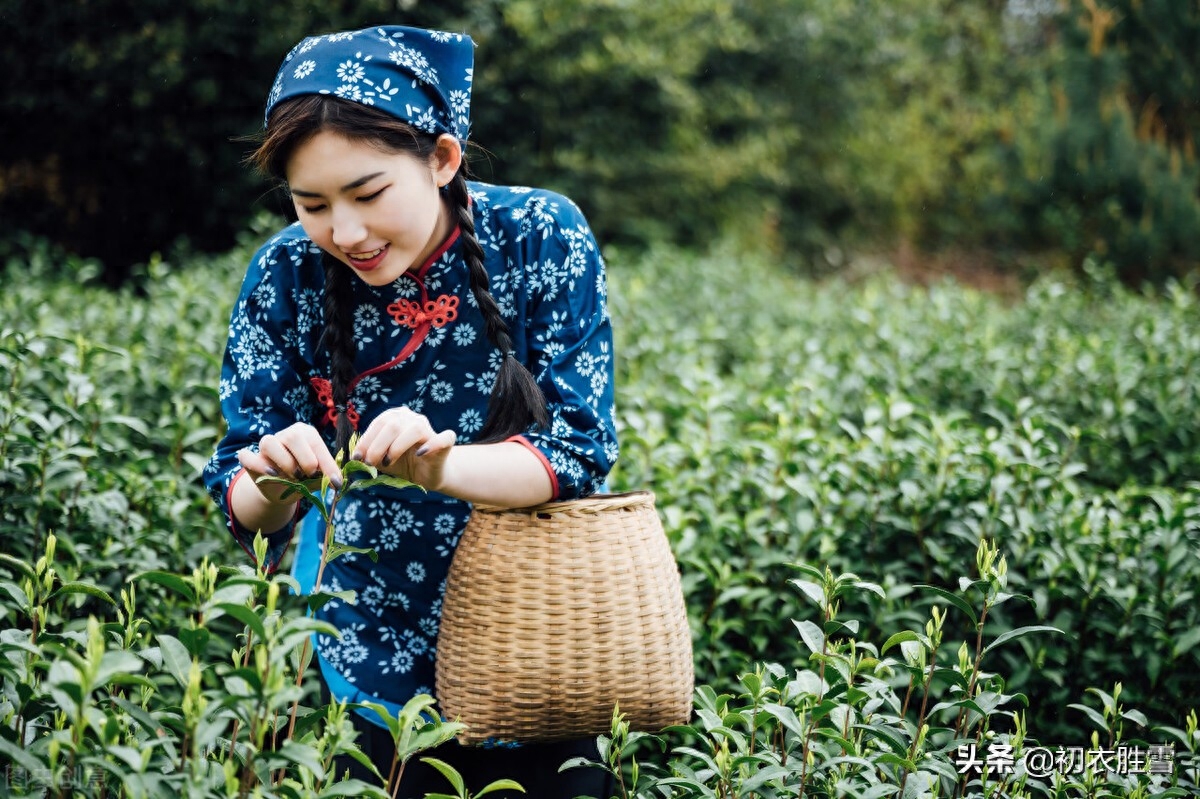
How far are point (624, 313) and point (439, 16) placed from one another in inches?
115

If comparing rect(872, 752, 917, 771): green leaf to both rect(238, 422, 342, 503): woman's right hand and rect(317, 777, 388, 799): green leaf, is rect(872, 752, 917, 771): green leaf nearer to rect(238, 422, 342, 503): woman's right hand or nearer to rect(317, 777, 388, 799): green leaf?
rect(317, 777, 388, 799): green leaf

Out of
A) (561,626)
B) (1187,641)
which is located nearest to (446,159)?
(561,626)

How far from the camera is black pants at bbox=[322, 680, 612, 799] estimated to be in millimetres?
1866

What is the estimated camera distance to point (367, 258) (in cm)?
169

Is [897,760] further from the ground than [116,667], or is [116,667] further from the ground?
[116,667]

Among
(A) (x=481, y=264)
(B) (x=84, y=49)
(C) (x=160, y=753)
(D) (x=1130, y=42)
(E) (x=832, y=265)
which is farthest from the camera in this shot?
(E) (x=832, y=265)

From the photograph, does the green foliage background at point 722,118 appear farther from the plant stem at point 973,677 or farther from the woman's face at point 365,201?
the plant stem at point 973,677

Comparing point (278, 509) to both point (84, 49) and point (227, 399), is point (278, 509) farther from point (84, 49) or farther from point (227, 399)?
point (84, 49)

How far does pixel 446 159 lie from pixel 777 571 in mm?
1384

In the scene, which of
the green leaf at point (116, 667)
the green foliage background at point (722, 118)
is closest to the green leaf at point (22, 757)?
the green leaf at point (116, 667)

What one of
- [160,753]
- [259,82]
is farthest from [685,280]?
[160,753]

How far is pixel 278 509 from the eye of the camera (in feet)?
5.47

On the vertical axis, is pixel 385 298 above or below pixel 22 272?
below

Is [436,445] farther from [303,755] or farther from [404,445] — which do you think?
[303,755]
